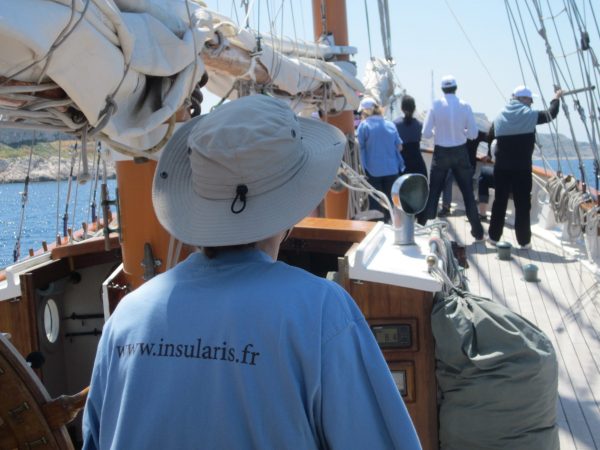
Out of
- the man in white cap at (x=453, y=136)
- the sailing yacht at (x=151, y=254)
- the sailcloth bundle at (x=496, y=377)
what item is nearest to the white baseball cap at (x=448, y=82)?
the man in white cap at (x=453, y=136)

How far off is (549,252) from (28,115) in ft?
16.9

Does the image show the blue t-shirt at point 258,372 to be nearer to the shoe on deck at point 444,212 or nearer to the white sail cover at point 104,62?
the white sail cover at point 104,62

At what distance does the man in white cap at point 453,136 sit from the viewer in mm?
6199

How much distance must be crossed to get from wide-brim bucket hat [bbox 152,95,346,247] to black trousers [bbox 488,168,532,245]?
5119mm

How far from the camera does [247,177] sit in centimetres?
108

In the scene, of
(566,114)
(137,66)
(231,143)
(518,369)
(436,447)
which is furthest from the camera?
(566,114)

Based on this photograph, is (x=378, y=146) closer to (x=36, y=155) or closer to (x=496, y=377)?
(x=496, y=377)

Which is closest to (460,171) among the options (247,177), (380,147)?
(380,147)

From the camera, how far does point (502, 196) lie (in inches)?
239

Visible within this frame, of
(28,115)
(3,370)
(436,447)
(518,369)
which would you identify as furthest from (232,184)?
(436,447)

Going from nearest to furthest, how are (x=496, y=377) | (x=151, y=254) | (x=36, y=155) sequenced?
(x=496, y=377) → (x=151, y=254) → (x=36, y=155)

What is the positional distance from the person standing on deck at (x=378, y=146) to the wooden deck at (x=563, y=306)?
37.2 inches

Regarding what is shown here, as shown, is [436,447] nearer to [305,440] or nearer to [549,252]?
[305,440]

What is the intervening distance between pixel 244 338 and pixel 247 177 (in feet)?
0.86
